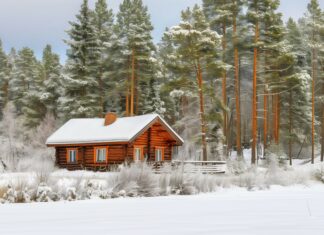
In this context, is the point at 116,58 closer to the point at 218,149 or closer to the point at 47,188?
the point at 218,149

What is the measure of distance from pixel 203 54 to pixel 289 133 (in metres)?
16.0

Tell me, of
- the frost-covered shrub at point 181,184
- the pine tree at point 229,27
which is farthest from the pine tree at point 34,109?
the frost-covered shrub at point 181,184

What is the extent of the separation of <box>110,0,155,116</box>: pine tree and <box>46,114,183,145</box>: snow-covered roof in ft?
17.5

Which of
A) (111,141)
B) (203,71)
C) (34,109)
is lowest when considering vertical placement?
(111,141)

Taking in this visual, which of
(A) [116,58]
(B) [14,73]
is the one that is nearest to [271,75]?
(A) [116,58]

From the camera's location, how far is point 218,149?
122ft

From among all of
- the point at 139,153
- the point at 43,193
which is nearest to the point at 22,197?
the point at 43,193

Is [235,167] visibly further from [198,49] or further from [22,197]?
[22,197]

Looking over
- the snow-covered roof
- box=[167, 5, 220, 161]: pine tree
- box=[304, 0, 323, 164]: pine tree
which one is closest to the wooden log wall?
the snow-covered roof

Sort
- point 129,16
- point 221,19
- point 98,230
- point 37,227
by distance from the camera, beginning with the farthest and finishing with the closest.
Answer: point 129,16 < point 221,19 < point 37,227 < point 98,230

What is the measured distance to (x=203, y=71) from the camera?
3438 cm

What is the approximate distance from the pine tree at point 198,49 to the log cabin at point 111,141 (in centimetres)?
345

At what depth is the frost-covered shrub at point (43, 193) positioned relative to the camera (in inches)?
532

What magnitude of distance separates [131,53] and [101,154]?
436 inches
